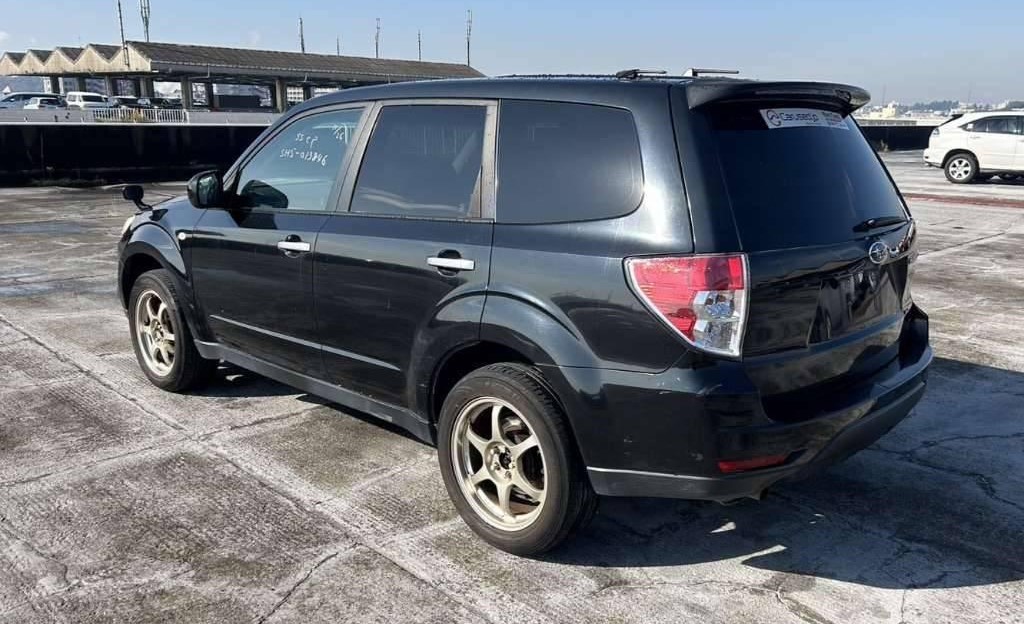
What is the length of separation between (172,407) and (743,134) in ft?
11.8

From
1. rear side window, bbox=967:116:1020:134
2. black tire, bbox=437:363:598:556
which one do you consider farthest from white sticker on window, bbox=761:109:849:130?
rear side window, bbox=967:116:1020:134

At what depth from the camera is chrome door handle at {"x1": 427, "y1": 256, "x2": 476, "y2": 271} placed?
11.2 ft

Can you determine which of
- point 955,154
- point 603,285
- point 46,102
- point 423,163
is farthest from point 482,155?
point 46,102

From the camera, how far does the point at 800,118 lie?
335 centimetres

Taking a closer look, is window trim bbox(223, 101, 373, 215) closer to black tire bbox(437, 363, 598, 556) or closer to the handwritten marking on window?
the handwritten marking on window

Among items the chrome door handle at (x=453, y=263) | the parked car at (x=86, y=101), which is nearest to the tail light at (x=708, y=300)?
the chrome door handle at (x=453, y=263)

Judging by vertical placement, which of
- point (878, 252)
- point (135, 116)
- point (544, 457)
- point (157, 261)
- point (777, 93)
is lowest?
point (544, 457)

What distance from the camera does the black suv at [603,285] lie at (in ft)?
9.47

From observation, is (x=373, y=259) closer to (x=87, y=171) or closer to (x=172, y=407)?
(x=172, y=407)

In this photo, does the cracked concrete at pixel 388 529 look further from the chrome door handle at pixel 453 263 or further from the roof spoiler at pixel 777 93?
the roof spoiler at pixel 777 93

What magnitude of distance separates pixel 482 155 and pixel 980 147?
67.9 feet

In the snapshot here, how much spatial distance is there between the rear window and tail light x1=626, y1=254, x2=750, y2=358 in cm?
14

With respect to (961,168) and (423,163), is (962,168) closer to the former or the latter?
(961,168)

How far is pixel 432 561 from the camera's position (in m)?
3.36
